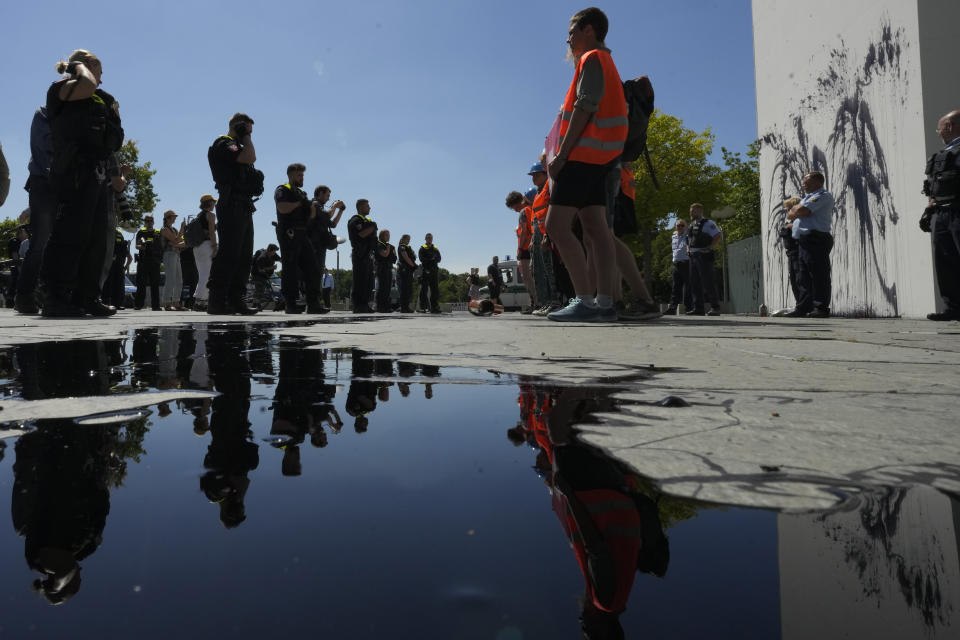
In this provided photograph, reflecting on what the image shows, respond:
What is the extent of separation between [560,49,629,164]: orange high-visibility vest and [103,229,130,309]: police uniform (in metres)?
9.01

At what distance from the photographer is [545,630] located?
1.31ft

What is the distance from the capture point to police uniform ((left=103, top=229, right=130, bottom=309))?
10.5 meters

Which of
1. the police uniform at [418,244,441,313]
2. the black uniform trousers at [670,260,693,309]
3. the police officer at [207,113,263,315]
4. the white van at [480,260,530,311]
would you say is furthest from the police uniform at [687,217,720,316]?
the white van at [480,260,530,311]

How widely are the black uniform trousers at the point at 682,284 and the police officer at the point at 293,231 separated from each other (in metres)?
6.49

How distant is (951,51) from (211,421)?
342 inches

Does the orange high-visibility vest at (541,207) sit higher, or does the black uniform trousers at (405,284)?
the orange high-visibility vest at (541,207)

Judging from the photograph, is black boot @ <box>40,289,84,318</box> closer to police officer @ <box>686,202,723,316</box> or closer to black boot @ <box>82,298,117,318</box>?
black boot @ <box>82,298,117,318</box>

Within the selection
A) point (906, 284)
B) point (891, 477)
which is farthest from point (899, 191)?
point (891, 477)

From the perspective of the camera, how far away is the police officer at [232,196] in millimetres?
6180

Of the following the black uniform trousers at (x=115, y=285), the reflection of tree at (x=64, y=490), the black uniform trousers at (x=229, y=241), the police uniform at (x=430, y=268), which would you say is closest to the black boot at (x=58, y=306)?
the black uniform trousers at (x=229, y=241)

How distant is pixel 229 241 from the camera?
20.6 ft

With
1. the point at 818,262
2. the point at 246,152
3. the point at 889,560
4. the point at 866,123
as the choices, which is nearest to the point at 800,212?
the point at 818,262

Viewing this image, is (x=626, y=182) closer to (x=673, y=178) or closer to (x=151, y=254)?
(x=151, y=254)

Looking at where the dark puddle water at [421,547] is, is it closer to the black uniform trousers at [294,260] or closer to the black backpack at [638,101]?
the black backpack at [638,101]
